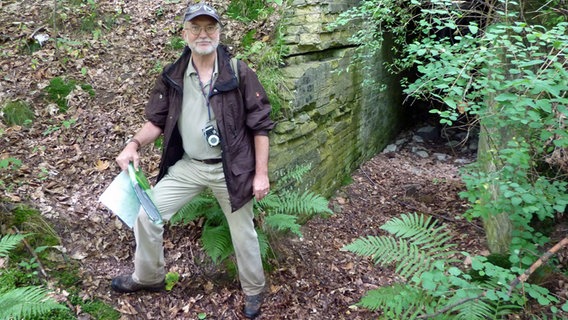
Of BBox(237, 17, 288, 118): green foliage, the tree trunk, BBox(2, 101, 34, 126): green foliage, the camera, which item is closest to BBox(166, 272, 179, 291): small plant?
the camera

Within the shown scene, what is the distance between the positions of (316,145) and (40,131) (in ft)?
10.7

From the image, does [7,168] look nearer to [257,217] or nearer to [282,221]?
[257,217]

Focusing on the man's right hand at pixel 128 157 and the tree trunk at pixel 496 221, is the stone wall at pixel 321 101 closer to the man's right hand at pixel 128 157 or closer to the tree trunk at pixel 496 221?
the man's right hand at pixel 128 157

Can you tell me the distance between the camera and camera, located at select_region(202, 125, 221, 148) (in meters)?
3.10

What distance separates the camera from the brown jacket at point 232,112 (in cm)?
306

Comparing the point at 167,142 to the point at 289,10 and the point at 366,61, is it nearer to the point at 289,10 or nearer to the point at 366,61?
the point at 289,10

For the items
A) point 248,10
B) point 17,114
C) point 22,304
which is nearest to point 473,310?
point 22,304

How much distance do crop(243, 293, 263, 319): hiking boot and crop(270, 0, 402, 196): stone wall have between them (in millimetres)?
1316

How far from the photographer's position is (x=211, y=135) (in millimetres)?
3104

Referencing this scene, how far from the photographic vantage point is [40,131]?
4652mm

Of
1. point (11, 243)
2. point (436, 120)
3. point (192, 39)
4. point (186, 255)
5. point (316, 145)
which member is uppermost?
point (192, 39)

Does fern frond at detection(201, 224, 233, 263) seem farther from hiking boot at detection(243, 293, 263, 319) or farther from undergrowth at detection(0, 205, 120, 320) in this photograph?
undergrowth at detection(0, 205, 120, 320)

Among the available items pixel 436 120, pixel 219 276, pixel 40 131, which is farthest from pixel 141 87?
pixel 436 120

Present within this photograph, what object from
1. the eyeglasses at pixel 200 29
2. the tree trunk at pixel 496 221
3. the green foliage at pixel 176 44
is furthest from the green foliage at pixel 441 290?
the green foliage at pixel 176 44
